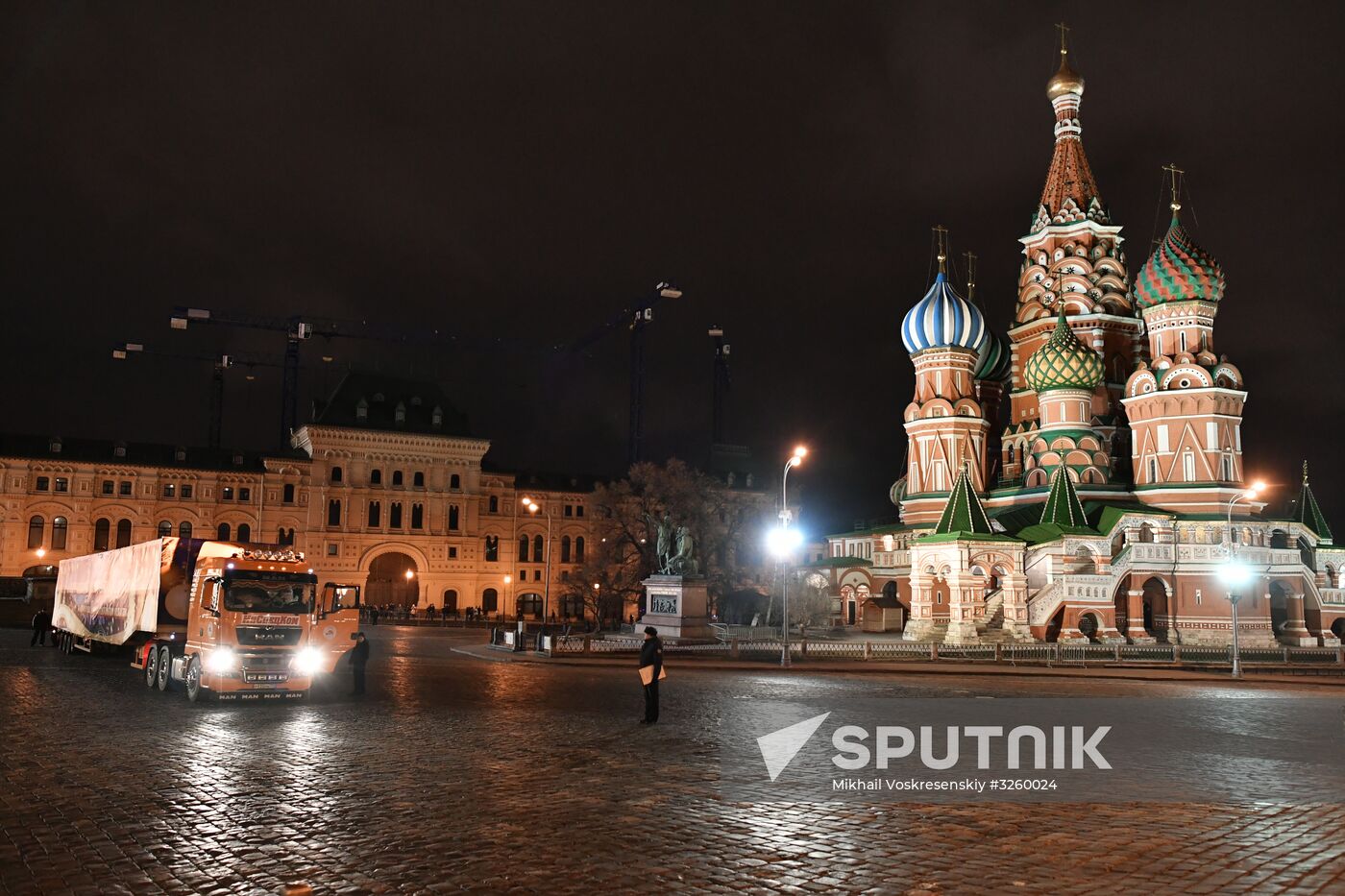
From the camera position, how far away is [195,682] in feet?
65.5

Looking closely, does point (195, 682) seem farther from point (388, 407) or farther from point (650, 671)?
point (388, 407)

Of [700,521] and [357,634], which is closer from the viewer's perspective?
[357,634]

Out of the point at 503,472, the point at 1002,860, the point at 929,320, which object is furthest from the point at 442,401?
the point at 1002,860

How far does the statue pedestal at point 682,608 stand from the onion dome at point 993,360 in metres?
35.0

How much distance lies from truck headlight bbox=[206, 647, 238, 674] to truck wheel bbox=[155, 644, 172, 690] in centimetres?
289

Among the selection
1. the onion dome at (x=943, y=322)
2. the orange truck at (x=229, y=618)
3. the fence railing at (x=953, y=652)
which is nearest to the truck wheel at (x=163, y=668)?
the orange truck at (x=229, y=618)

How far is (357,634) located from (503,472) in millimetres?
60431

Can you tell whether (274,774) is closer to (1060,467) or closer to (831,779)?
(831,779)

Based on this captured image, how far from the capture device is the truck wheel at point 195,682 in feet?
65.0

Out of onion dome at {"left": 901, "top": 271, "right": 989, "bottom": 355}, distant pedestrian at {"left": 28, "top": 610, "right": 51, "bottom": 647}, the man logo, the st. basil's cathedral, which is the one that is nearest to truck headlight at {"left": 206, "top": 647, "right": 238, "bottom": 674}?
the man logo

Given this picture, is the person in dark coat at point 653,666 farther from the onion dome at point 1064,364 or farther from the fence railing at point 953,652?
the onion dome at point 1064,364

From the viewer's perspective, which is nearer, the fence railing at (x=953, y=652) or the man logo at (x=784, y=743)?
the man logo at (x=784, y=743)

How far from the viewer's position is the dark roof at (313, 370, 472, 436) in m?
76.8

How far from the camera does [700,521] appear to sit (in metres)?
56.3
